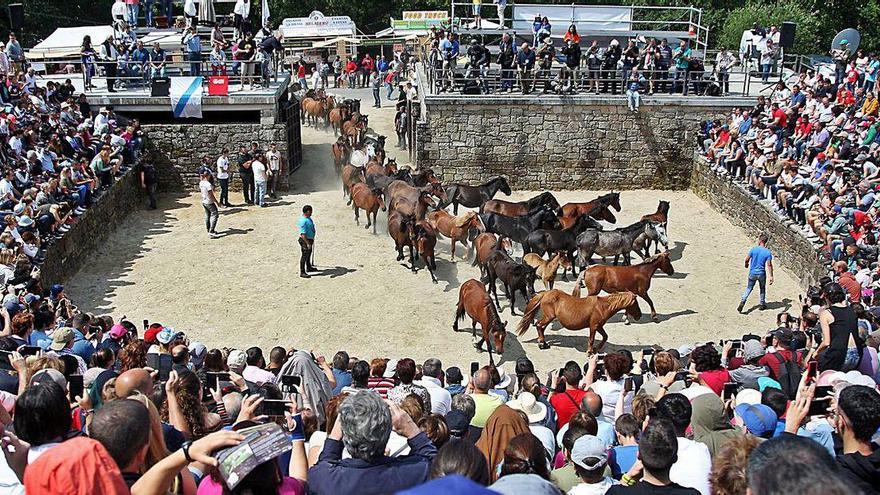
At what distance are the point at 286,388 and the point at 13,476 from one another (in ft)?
10.0

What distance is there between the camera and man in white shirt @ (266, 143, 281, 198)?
19.7 metres

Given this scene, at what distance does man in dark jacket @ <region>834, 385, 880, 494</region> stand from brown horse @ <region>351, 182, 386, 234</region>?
1375 centimetres

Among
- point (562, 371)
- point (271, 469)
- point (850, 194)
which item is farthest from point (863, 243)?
point (271, 469)

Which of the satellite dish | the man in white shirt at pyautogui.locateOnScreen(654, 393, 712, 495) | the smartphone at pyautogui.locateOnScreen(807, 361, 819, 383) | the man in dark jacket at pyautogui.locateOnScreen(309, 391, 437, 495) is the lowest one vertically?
the smartphone at pyautogui.locateOnScreen(807, 361, 819, 383)

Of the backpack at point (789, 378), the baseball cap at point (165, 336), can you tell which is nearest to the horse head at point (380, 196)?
the baseball cap at point (165, 336)

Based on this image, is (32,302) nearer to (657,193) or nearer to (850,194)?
(850,194)

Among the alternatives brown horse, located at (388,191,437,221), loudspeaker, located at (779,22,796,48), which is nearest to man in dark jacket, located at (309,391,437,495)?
brown horse, located at (388,191,437,221)

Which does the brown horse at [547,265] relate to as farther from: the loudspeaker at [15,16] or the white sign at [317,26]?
the white sign at [317,26]

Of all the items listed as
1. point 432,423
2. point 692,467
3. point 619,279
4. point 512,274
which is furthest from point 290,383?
point 619,279

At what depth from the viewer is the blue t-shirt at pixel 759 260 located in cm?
1354

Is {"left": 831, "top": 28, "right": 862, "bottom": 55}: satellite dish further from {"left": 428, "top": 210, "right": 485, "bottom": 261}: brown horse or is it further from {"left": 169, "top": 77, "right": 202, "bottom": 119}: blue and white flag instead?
{"left": 169, "top": 77, "right": 202, "bottom": 119}: blue and white flag

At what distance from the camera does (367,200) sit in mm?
17703

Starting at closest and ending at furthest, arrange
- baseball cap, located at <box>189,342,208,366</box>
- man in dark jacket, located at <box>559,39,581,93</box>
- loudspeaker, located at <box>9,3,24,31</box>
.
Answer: baseball cap, located at <box>189,342,208,366</box>
man in dark jacket, located at <box>559,39,581,93</box>
loudspeaker, located at <box>9,3,24,31</box>

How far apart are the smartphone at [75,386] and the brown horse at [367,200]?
37.0 feet
